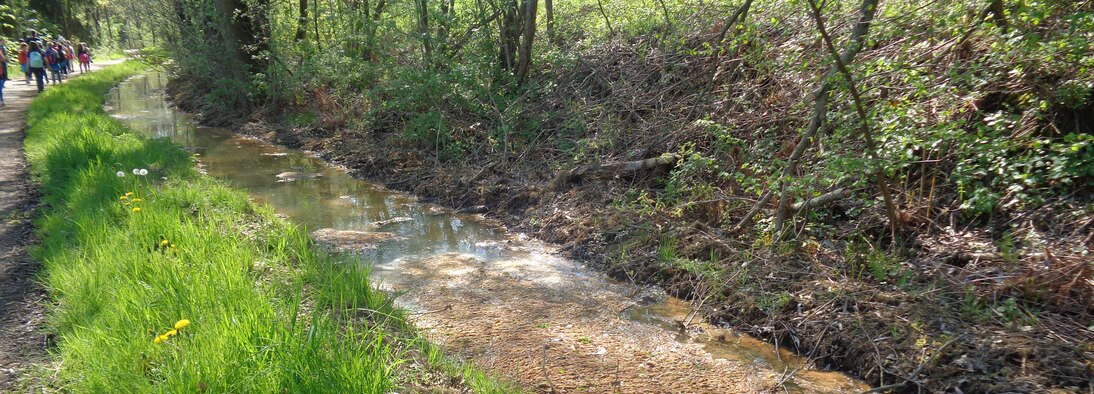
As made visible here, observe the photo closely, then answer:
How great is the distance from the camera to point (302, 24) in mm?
19094

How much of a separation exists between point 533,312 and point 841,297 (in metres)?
2.44

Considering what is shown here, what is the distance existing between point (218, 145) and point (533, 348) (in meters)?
12.2

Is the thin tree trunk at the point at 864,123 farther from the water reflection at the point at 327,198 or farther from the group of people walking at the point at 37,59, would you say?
the group of people walking at the point at 37,59

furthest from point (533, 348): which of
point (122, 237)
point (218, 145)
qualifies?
point (218, 145)

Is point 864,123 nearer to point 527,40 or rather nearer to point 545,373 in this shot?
point 545,373

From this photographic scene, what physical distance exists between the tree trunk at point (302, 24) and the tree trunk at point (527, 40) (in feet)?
25.7

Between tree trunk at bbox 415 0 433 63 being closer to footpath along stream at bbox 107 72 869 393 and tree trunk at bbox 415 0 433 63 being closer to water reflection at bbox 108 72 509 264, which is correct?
water reflection at bbox 108 72 509 264

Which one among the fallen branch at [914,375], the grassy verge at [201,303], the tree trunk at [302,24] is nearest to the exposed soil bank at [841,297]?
the fallen branch at [914,375]

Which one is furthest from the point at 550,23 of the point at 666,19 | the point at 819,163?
the point at 819,163

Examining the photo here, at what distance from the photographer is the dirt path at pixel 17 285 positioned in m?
4.25

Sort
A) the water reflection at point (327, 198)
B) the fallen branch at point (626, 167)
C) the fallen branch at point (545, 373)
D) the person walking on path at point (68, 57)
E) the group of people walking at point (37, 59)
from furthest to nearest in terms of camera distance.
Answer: the person walking on path at point (68, 57)
the group of people walking at point (37, 59)
the fallen branch at point (626, 167)
the water reflection at point (327, 198)
the fallen branch at point (545, 373)

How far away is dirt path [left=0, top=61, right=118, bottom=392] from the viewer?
425cm

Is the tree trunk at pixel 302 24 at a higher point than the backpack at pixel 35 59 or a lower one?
higher

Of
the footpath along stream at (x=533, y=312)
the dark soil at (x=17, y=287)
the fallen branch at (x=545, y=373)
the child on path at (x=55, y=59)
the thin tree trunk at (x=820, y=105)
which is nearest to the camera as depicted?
the dark soil at (x=17, y=287)
